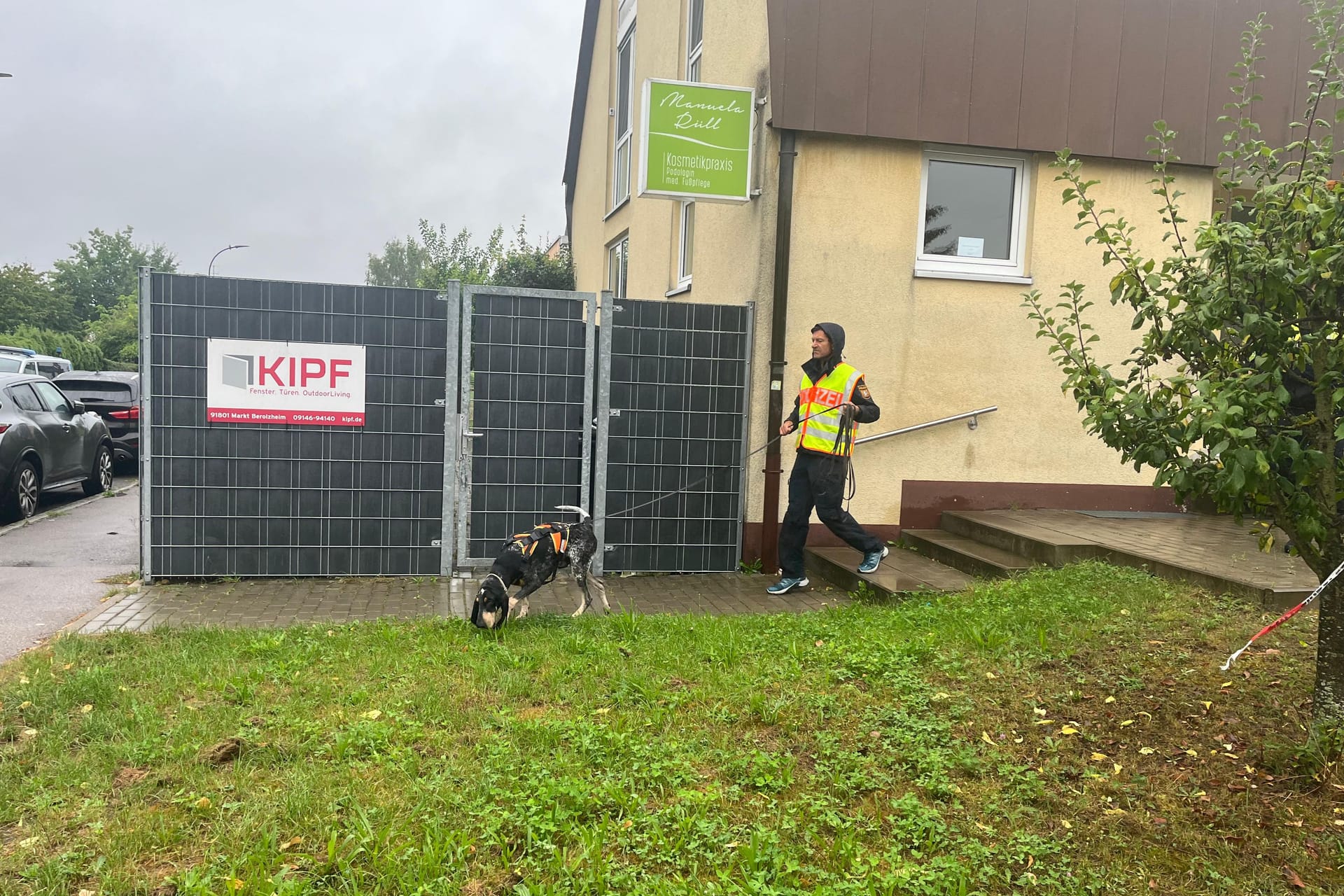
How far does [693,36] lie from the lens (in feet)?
38.0

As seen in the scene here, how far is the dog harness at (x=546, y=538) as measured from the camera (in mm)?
6312

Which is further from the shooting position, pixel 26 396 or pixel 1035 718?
pixel 26 396

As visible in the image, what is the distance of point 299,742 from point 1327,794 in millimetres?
4032

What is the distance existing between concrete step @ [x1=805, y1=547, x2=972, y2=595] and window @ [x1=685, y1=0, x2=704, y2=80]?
590 cm

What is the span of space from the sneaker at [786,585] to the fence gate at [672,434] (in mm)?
850

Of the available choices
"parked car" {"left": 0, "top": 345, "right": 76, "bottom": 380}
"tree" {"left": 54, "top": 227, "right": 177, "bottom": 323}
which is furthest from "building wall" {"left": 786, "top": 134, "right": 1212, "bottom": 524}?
"tree" {"left": 54, "top": 227, "right": 177, "bottom": 323}

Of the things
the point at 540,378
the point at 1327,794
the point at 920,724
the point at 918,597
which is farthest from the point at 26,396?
the point at 1327,794

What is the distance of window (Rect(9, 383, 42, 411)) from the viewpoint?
1109 centimetres

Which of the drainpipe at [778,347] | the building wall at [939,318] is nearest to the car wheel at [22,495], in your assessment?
the drainpipe at [778,347]

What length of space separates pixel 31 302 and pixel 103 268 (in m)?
23.5

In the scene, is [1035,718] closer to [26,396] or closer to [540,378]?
[540,378]

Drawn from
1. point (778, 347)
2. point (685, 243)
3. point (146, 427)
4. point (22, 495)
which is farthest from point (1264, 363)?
point (22, 495)

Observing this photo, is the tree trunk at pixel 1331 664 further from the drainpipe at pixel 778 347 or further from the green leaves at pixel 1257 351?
the drainpipe at pixel 778 347

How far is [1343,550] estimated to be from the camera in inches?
147
